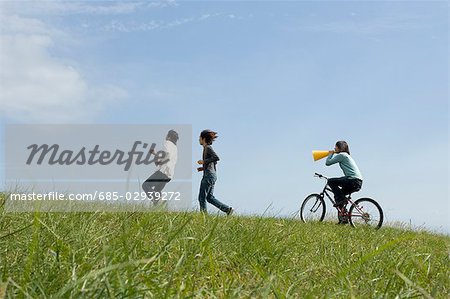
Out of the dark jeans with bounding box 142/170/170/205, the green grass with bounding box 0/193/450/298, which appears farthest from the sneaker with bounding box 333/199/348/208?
the green grass with bounding box 0/193/450/298

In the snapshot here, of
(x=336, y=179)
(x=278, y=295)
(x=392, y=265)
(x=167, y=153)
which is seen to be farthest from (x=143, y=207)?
(x=336, y=179)

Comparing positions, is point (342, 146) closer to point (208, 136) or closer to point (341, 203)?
point (341, 203)

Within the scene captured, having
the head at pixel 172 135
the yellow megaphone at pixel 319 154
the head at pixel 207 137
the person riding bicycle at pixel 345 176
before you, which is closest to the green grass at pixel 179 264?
the head at pixel 207 137

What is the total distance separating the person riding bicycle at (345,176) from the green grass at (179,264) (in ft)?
25.0

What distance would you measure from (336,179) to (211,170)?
3.74 metres

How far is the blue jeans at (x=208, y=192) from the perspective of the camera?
1231 centimetres

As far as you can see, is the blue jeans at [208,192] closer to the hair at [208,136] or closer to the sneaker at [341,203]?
the hair at [208,136]

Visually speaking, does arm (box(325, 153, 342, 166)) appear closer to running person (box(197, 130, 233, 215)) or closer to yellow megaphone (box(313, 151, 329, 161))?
yellow megaphone (box(313, 151, 329, 161))

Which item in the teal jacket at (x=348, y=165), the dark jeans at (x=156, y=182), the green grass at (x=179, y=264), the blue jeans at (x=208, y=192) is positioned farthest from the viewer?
the teal jacket at (x=348, y=165)

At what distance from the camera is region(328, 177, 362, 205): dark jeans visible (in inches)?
543

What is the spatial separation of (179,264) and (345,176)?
39.0 feet

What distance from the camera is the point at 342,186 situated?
1405cm

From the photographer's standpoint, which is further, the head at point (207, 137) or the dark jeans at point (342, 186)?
the dark jeans at point (342, 186)

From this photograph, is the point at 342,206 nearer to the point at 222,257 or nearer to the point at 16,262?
the point at 222,257
